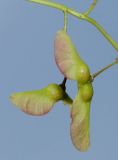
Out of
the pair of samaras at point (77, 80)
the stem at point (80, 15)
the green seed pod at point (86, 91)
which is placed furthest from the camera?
the green seed pod at point (86, 91)

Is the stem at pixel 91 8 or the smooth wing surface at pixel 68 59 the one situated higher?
the stem at pixel 91 8

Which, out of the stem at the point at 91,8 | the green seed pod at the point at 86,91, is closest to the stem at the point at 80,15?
the stem at the point at 91,8

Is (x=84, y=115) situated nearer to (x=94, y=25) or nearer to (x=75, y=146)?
(x=75, y=146)

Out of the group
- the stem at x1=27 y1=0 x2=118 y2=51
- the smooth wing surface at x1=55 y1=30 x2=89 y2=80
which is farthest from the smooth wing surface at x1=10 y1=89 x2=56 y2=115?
the stem at x1=27 y1=0 x2=118 y2=51

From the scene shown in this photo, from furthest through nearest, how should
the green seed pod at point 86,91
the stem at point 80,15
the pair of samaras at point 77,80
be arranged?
1. the green seed pod at point 86,91
2. the pair of samaras at point 77,80
3. the stem at point 80,15

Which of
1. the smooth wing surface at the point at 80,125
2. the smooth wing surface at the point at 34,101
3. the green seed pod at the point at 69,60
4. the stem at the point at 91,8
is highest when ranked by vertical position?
the stem at the point at 91,8

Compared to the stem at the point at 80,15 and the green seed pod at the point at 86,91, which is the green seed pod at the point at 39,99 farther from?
the stem at the point at 80,15
